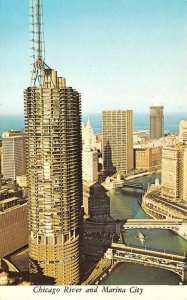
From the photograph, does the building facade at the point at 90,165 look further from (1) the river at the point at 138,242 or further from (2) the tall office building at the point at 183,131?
(2) the tall office building at the point at 183,131

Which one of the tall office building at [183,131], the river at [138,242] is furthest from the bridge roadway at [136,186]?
the tall office building at [183,131]

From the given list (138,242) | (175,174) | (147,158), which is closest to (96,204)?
(138,242)

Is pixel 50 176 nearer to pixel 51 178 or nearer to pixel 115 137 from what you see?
pixel 51 178

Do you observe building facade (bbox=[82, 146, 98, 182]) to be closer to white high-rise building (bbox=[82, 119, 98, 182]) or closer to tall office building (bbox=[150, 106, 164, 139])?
white high-rise building (bbox=[82, 119, 98, 182])

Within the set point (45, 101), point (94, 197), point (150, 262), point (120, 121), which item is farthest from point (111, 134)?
point (45, 101)

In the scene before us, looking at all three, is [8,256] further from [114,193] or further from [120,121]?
[120,121]
